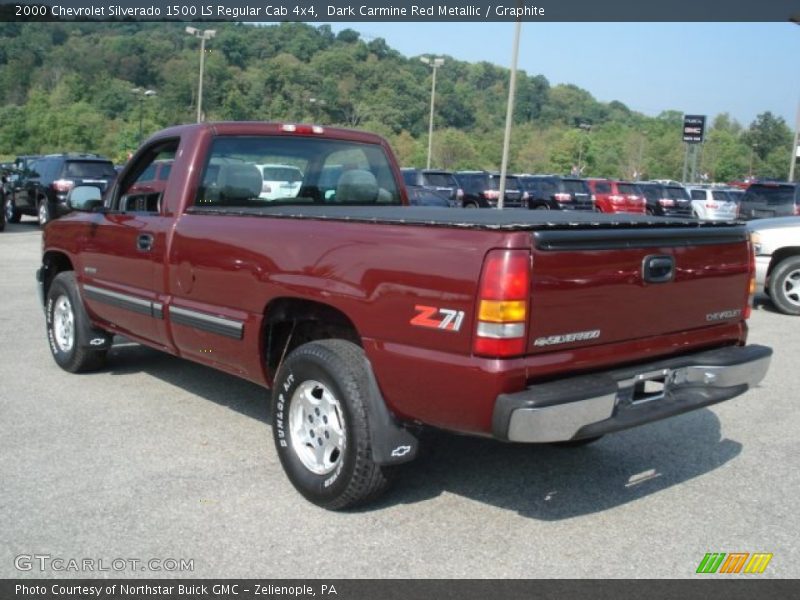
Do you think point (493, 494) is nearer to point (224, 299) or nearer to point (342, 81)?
point (224, 299)

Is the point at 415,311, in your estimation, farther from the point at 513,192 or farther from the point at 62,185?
the point at 513,192

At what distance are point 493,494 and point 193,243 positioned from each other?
87.4 inches

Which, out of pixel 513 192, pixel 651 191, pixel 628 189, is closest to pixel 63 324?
pixel 513 192

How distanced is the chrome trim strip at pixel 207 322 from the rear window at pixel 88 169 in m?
16.4

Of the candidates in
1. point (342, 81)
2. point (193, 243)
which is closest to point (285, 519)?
point (193, 243)

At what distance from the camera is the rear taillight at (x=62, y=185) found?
776 inches

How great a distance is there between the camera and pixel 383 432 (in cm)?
378

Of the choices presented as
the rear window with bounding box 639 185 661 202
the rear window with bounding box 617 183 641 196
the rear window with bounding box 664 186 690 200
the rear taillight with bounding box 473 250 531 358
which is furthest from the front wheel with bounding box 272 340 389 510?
the rear window with bounding box 664 186 690 200

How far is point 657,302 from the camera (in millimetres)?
3900

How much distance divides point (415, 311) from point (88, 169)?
61.8 feet

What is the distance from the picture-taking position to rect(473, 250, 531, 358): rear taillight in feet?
10.8

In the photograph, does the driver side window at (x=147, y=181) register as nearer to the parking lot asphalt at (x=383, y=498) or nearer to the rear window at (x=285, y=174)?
the rear window at (x=285, y=174)

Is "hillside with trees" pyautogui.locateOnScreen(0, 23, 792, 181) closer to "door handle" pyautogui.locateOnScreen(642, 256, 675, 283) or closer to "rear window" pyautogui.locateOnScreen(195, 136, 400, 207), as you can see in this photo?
"rear window" pyautogui.locateOnScreen(195, 136, 400, 207)

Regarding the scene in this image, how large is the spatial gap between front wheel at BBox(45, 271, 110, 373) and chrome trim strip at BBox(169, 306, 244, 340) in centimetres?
158
